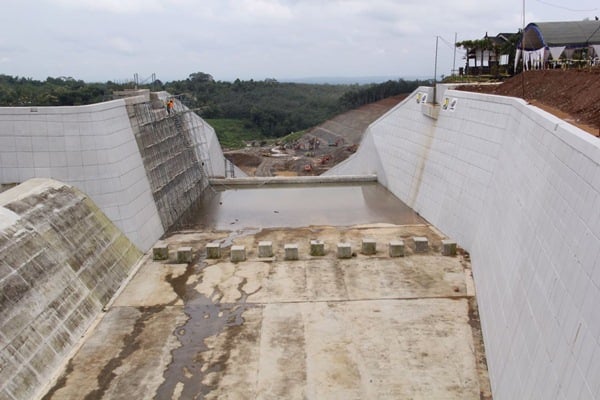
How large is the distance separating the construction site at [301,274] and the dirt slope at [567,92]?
1.21 meters

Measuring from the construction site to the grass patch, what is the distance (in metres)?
43.6

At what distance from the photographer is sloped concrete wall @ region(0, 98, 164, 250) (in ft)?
50.5

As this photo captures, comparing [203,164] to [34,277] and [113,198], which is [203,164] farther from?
[34,277]

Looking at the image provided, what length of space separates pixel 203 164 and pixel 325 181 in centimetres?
702

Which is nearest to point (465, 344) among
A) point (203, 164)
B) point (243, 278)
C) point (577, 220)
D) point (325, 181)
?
point (577, 220)

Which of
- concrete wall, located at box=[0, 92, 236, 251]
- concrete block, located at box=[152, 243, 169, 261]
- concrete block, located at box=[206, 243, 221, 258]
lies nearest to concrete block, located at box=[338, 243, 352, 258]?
concrete block, located at box=[206, 243, 221, 258]

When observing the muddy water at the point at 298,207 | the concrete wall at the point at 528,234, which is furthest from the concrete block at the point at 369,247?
the muddy water at the point at 298,207

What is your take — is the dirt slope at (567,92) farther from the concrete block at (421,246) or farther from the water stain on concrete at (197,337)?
the water stain on concrete at (197,337)

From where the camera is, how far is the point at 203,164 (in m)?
28.6

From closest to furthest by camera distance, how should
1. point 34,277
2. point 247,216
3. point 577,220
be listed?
1. point 577,220
2. point 34,277
3. point 247,216

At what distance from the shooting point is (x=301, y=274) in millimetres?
15047

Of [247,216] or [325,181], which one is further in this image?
[325,181]

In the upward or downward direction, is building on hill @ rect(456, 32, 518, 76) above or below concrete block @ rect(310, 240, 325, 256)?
above

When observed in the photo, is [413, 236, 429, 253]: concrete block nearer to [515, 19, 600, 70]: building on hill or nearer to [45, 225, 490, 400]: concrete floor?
[45, 225, 490, 400]: concrete floor
